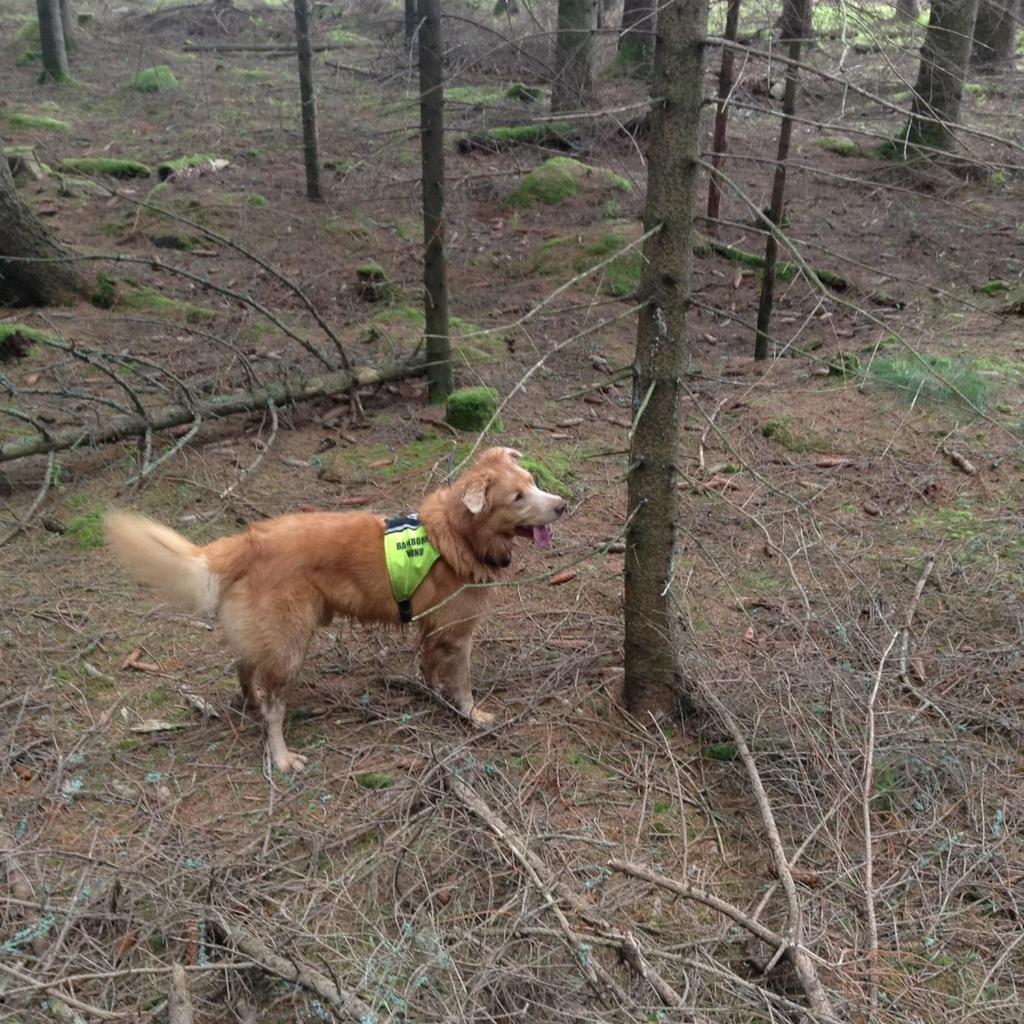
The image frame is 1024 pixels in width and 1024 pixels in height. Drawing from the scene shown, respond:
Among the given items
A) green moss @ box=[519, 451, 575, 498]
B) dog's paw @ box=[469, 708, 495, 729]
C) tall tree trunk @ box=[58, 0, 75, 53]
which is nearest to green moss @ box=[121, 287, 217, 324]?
green moss @ box=[519, 451, 575, 498]

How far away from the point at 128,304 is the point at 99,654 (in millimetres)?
6890

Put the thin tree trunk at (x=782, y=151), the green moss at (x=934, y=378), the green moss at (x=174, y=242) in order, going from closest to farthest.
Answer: the thin tree trunk at (x=782, y=151) < the green moss at (x=934, y=378) < the green moss at (x=174, y=242)

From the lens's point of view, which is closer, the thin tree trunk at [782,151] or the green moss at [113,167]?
the thin tree trunk at [782,151]

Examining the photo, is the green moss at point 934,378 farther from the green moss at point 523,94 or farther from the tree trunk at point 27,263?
the tree trunk at point 27,263

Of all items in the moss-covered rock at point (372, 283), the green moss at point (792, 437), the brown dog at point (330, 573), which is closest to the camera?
the brown dog at point (330, 573)

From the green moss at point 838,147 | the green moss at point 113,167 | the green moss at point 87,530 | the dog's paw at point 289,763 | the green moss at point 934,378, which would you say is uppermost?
the green moss at point 838,147

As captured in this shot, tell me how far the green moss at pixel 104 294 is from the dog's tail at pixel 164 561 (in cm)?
746

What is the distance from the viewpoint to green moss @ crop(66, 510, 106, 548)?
7.44 meters

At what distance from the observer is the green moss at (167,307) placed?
11461 millimetres

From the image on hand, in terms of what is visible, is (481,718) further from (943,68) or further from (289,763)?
(943,68)

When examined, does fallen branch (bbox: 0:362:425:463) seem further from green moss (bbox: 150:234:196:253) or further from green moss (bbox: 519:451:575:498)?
green moss (bbox: 150:234:196:253)

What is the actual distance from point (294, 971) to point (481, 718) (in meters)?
2.04

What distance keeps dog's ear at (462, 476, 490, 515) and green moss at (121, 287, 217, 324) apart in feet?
24.6

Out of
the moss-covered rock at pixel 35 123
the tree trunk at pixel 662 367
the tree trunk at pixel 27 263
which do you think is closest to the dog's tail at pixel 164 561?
the tree trunk at pixel 662 367
